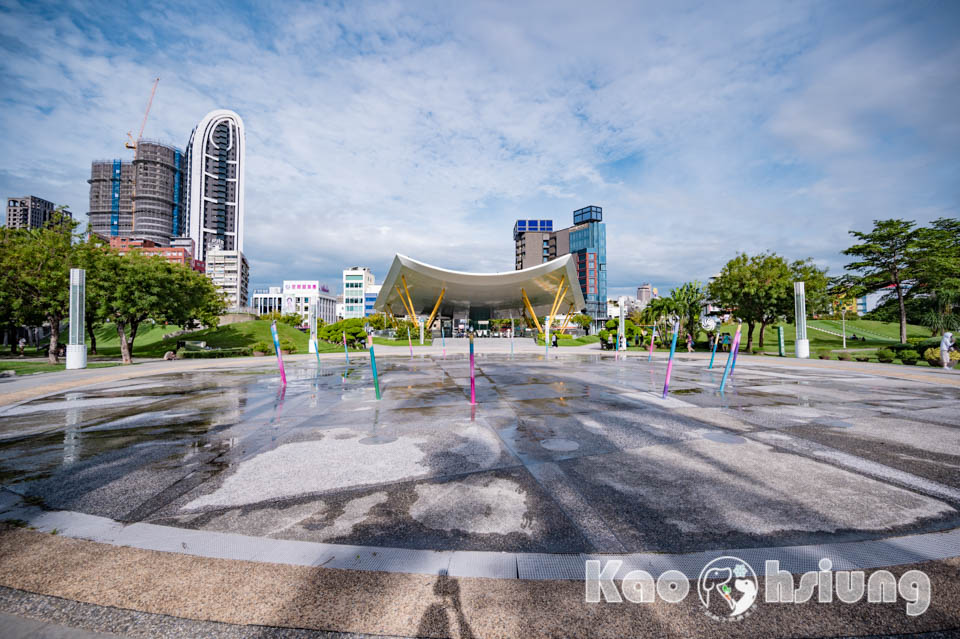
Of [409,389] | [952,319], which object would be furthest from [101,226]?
[952,319]

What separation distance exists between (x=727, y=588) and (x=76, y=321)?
91.1ft

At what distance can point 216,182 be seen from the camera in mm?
172875

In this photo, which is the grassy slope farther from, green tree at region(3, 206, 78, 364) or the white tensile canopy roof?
green tree at region(3, 206, 78, 364)

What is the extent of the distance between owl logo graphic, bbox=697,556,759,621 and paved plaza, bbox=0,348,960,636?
0.38ft

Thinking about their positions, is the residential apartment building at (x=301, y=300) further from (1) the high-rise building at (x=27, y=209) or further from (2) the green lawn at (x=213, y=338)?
(1) the high-rise building at (x=27, y=209)

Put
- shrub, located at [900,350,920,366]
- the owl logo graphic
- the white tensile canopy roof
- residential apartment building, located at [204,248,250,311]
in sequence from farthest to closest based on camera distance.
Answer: residential apartment building, located at [204,248,250,311] → the white tensile canopy roof → shrub, located at [900,350,920,366] → the owl logo graphic

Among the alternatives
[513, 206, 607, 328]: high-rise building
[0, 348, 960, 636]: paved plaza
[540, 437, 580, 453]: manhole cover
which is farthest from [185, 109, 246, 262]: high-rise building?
[540, 437, 580, 453]: manhole cover

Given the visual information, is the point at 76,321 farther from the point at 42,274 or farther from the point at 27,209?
the point at 27,209

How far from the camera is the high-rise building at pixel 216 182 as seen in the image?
166m

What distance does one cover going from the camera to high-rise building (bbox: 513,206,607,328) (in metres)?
131

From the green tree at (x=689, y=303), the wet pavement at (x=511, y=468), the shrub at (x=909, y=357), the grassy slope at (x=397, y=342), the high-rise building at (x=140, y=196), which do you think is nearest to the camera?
the wet pavement at (x=511, y=468)

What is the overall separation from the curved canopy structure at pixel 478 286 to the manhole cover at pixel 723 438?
38192mm

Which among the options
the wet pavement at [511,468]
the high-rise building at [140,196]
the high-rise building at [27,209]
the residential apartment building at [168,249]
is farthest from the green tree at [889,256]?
the high-rise building at [27,209]

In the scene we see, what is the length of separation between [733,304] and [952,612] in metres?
34.5
